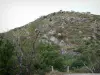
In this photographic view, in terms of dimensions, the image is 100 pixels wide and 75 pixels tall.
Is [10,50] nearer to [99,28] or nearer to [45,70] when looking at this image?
[45,70]

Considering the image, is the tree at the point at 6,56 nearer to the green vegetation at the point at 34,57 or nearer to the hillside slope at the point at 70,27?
the green vegetation at the point at 34,57

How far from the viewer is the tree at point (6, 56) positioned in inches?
987

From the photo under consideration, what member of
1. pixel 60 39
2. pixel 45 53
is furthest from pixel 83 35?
pixel 45 53

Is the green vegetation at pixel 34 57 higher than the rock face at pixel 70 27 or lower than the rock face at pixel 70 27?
lower

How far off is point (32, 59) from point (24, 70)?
131 cm

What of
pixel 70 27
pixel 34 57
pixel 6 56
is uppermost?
pixel 70 27

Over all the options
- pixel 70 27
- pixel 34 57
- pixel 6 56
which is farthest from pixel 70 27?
pixel 6 56

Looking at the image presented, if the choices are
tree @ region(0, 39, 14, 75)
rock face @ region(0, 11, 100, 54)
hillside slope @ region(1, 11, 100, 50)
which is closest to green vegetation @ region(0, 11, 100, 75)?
tree @ region(0, 39, 14, 75)

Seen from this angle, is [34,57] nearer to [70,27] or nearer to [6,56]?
[6,56]

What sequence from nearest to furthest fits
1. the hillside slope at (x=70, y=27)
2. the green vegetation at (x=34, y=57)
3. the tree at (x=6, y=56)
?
the tree at (x=6, y=56) → the green vegetation at (x=34, y=57) → the hillside slope at (x=70, y=27)

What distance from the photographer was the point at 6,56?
25375mm

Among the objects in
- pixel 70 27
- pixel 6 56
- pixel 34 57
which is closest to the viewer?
pixel 6 56

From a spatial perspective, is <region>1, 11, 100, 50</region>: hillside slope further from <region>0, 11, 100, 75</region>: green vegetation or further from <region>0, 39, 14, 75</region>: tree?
<region>0, 39, 14, 75</region>: tree

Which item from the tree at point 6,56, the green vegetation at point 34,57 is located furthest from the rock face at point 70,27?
the tree at point 6,56
